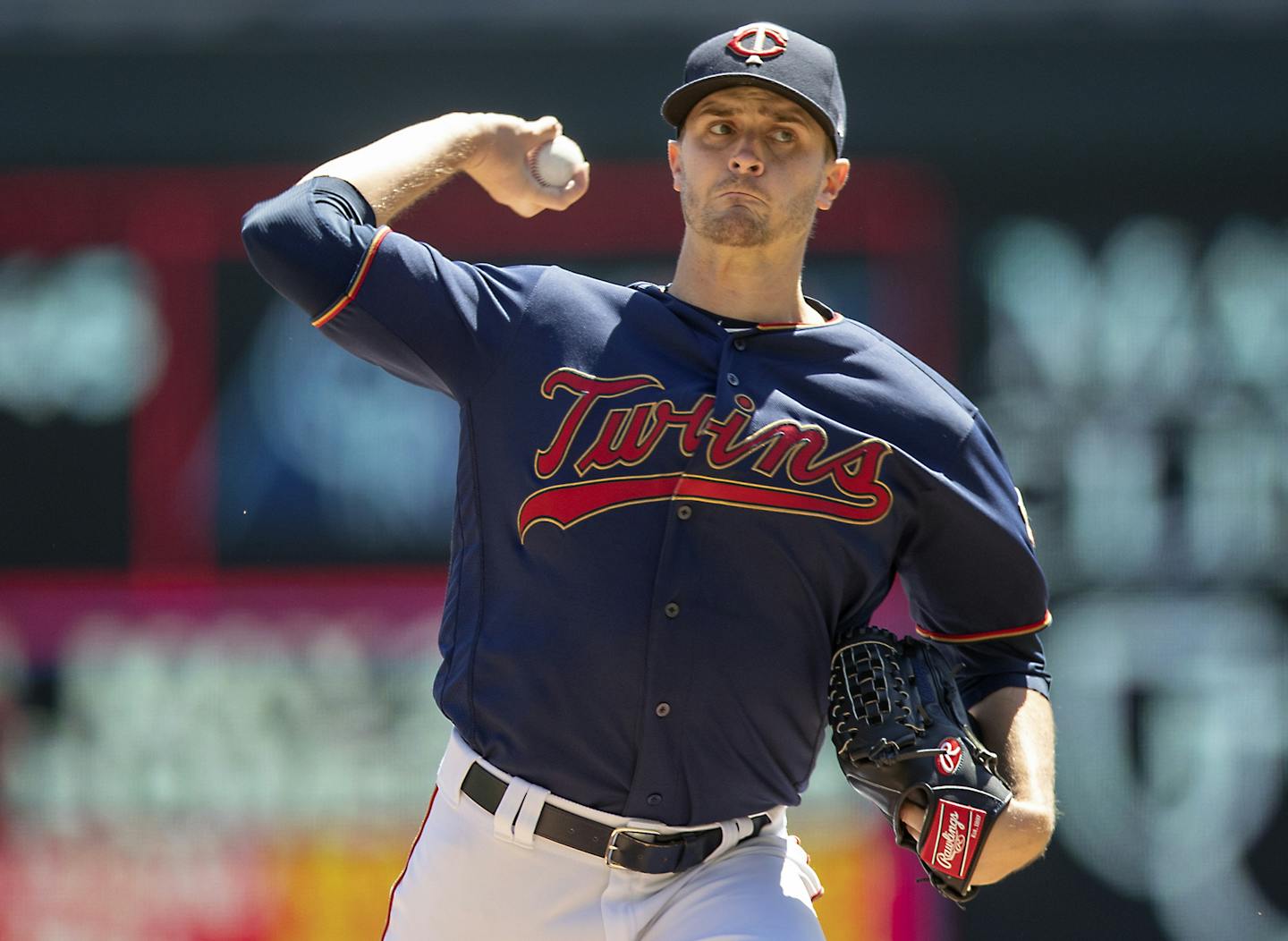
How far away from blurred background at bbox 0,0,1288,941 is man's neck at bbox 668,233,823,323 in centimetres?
267

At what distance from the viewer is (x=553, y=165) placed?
266 cm

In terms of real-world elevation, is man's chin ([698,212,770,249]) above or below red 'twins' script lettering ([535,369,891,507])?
above

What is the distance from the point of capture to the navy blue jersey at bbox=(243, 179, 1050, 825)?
7.59 feet

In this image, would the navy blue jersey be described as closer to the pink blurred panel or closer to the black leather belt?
the black leather belt

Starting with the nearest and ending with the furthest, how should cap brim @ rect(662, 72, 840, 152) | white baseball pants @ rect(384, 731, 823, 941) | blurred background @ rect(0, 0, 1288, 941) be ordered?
1. white baseball pants @ rect(384, 731, 823, 941)
2. cap brim @ rect(662, 72, 840, 152)
3. blurred background @ rect(0, 0, 1288, 941)

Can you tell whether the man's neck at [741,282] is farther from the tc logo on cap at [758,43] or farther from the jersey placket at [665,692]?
the jersey placket at [665,692]

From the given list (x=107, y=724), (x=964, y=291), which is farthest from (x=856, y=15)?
(x=107, y=724)

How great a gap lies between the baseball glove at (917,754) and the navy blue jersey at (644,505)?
79 millimetres

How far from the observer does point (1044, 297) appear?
5164 millimetres

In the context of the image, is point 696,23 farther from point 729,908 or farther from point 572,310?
point 729,908

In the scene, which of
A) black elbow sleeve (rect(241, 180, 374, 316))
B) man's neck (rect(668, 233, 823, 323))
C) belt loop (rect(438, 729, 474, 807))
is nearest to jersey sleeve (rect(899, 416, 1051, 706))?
man's neck (rect(668, 233, 823, 323))

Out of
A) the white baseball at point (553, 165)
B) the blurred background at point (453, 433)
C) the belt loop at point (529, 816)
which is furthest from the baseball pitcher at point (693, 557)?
the blurred background at point (453, 433)

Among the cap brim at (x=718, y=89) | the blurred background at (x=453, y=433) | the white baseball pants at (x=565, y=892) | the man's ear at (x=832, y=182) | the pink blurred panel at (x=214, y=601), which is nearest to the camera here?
the white baseball pants at (x=565, y=892)

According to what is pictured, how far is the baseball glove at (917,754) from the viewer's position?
7.53 ft
